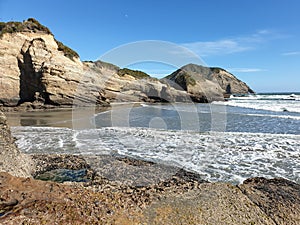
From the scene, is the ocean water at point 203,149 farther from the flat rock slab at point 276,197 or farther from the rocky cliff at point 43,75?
the rocky cliff at point 43,75

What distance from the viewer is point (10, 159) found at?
13.2 ft

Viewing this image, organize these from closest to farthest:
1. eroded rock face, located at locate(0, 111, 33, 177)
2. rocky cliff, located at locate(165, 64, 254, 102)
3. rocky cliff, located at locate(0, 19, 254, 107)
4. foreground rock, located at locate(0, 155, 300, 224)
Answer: foreground rock, located at locate(0, 155, 300, 224)
eroded rock face, located at locate(0, 111, 33, 177)
rocky cliff, located at locate(0, 19, 254, 107)
rocky cliff, located at locate(165, 64, 254, 102)

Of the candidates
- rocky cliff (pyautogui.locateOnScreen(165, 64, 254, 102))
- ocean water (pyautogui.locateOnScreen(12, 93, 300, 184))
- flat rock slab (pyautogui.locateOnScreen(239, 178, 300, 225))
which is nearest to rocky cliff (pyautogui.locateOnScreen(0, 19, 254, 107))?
ocean water (pyautogui.locateOnScreen(12, 93, 300, 184))

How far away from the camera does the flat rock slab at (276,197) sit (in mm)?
2674

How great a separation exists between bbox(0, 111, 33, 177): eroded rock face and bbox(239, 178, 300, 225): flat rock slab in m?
3.93

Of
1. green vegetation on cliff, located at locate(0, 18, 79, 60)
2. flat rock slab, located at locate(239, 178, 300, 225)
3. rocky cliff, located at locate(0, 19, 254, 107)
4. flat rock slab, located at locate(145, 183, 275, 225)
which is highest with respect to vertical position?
green vegetation on cliff, located at locate(0, 18, 79, 60)

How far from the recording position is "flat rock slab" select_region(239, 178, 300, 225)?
2674 mm

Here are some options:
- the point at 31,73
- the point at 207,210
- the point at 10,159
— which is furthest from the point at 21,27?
the point at 207,210

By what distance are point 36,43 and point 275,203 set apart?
2345 cm

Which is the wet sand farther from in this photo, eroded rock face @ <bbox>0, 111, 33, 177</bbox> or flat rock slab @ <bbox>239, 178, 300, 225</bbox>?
flat rock slab @ <bbox>239, 178, 300, 225</bbox>

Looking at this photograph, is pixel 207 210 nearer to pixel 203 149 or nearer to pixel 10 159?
pixel 10 159

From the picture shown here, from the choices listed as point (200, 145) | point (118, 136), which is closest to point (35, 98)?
point (118, 136)

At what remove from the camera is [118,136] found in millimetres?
9211

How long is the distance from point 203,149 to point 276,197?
3.99 m
